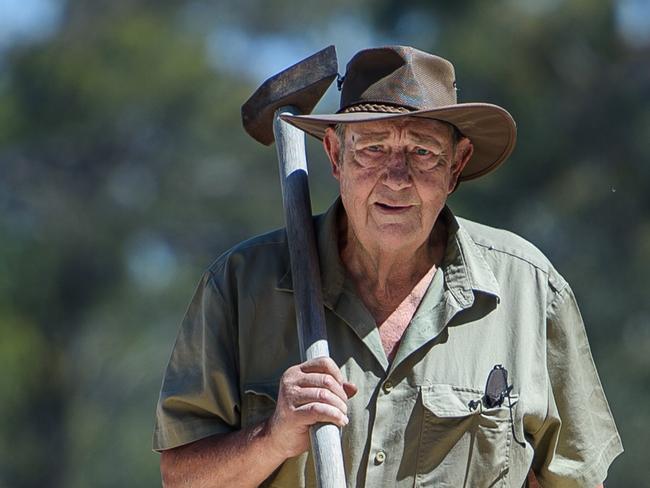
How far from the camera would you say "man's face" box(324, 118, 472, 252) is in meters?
3.13

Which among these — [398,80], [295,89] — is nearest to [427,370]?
[398,80]

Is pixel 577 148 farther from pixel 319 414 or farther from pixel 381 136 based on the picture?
pixel 319 414

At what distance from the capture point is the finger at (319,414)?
116 inches

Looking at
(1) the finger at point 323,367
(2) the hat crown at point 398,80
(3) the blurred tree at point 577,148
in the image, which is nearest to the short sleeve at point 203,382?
(1) the finger at point 323,367

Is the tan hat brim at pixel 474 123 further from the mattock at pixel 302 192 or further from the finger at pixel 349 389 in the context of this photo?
the finger at pixel 349 389

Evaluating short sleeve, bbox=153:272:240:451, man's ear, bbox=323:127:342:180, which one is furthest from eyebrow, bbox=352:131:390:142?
short sleeve, bbox=153:272:240:451

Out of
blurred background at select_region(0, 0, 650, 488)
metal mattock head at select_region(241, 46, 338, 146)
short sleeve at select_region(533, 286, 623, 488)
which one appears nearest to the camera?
short sleeve at select_region(533, 286, 623, 488)

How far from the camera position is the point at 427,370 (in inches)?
125

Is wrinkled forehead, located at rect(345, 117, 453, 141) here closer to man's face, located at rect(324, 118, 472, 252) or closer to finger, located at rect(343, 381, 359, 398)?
man's face, located at rect(324, 118, 472, 252)

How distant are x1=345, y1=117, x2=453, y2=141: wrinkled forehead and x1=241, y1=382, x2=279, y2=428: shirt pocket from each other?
588 mm

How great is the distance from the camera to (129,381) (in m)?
14.1

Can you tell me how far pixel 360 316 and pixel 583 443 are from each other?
0.61 metres

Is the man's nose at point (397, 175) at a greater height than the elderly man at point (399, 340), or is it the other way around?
the man's nose at point (397, 175)

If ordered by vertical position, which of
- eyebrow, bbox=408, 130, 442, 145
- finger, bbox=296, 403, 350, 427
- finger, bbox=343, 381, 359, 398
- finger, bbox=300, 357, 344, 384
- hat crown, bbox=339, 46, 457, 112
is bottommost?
finger, bbox=296, 403, 350, 427
